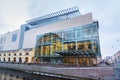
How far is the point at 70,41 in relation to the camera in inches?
1406

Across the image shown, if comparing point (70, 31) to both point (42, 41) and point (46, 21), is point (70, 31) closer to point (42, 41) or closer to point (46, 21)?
point (42, 41)

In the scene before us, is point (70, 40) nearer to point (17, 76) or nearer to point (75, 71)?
point (17, 76)

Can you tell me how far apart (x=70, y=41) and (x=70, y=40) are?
342 millimetres

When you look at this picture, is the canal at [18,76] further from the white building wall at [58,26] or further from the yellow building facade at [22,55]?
the white building wall at [58,26]

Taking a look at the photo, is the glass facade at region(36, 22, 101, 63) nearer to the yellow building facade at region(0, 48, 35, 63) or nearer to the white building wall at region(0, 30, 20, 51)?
the yellow building facade at region(0, 48, 35, 63)

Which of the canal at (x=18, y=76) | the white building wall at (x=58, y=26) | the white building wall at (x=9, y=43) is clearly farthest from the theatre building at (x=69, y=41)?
the canal at (x=18, y=76)

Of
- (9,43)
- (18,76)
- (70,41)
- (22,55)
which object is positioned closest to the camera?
(18,76)

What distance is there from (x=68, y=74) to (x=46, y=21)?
44676 mm

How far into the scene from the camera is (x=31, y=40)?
51.2 m

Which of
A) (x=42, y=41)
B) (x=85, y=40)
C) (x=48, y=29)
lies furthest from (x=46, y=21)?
(x=85, y=40)

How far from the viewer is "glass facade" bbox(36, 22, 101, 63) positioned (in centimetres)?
3149

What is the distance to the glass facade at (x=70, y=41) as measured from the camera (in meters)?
31.5

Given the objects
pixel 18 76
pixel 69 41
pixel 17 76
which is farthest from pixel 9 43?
pixel 18 76

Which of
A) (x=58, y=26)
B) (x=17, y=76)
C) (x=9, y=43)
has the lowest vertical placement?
(x=17, y=76)
